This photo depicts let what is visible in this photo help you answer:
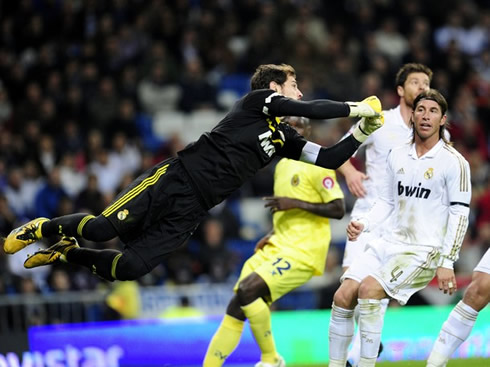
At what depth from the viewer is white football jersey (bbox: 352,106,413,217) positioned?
9367 mm

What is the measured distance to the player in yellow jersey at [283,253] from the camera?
31.1ft

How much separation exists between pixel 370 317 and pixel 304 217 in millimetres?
2272

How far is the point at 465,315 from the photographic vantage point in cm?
809

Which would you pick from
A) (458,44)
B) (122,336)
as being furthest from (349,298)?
(458,44)

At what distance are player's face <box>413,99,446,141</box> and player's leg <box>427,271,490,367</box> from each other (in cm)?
120

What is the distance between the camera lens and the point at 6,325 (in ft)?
43.5

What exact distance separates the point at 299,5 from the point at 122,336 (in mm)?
9701

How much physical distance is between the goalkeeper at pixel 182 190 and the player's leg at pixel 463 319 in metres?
1.51

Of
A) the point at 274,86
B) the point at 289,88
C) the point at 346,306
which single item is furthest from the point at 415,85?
the point at 346,306

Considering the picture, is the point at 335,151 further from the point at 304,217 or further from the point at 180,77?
the point at 180,77

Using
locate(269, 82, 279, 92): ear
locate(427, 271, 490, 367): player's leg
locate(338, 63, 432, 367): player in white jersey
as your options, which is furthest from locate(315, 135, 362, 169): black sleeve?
locate(427, 271, 490, 367): player's leg

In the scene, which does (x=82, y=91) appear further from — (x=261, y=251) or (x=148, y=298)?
(x=261, y=251)

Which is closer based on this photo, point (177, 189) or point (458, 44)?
point (177, 189)

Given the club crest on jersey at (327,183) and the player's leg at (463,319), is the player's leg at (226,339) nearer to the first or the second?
the club crest on jersey at (327,183)
